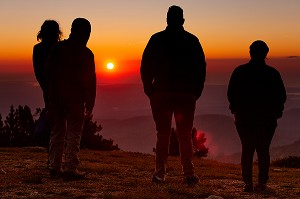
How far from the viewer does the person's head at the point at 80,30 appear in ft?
27.5

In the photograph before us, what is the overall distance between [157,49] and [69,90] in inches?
70.8

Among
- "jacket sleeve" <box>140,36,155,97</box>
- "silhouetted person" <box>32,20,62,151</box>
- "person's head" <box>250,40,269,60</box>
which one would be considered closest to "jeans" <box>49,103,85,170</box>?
"silhouetted person" <box>32,20,62,151</box>

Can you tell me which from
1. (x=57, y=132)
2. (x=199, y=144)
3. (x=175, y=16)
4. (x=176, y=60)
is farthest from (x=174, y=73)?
(x=199, y=144)

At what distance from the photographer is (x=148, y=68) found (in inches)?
314

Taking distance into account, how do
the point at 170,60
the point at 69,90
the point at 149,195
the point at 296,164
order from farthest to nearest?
the point at 296,164
the point at 69,90
the point at 170,60
the point at 149,195

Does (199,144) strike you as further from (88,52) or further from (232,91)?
(88,52)

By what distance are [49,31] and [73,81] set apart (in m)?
1.39

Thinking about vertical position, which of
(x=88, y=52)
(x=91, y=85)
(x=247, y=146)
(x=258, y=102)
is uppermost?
(x=88, y=52)

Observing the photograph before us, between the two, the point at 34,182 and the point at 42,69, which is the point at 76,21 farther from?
the point at 34,182

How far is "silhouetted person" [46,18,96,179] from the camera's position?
330 inches

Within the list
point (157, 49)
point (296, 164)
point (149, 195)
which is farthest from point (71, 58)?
point (296, 164)

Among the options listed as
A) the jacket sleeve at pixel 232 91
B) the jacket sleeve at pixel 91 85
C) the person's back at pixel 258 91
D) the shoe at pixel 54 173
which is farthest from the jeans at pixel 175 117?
the shoe at pixel 54 173

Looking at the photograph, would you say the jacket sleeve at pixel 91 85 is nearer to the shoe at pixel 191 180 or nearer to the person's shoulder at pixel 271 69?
the shoe at pixel 191 180

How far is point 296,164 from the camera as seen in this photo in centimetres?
1995
